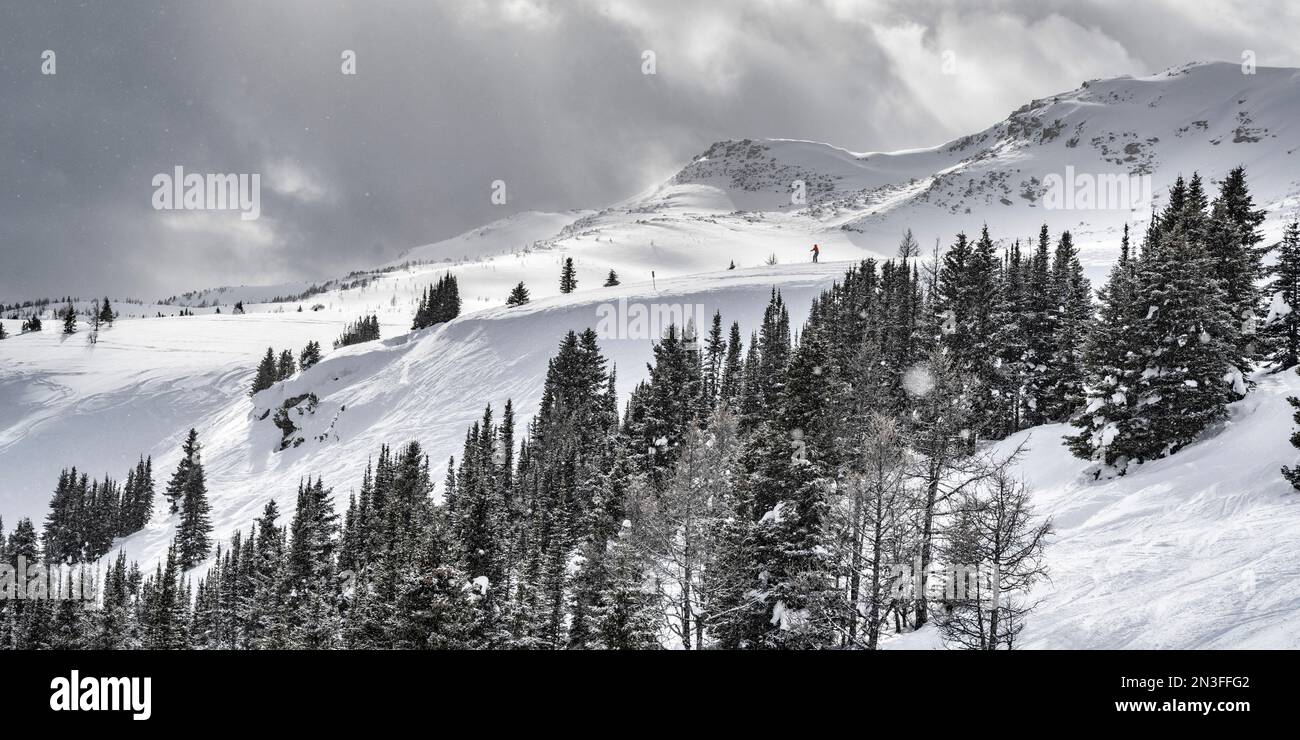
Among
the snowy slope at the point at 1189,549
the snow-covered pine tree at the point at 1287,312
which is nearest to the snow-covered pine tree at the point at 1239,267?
the snow-covered pine tree at the point at 1287,312

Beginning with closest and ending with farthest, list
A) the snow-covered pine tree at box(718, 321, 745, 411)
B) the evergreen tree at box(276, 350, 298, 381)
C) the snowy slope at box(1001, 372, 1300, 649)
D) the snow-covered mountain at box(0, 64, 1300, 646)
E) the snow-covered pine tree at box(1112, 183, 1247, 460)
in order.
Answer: the snowy slope at box(1001, 372, 1300, 649)
the snow-covered mountain at box(0, 64, 1300, 646)
the snow-covered pine tree at box(1112, 183, 1247, 460)
the snow-covered pine tree at box(718, 321, 745, 411)
the evergreen tree at box(276, 350, 298, 381)

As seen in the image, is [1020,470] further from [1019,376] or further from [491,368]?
[491,368]

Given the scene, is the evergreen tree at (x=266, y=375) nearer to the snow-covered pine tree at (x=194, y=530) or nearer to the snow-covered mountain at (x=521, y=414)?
the snow-covered mountain at (x=521, y=414)

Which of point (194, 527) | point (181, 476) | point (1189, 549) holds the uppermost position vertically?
point (1189, 549)

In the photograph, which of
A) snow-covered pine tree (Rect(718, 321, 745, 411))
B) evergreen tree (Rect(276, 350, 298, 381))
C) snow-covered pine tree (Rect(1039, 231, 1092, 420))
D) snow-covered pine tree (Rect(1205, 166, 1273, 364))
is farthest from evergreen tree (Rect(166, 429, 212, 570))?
snow-covered pine tree (Rect(1205, 166, 1273, 364))

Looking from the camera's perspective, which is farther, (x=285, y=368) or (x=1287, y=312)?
(x=285, y=368)

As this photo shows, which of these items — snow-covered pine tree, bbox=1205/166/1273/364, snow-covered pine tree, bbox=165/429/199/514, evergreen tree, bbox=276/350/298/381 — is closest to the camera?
snow-covered pine tree, bbox=1205/166/1273/364

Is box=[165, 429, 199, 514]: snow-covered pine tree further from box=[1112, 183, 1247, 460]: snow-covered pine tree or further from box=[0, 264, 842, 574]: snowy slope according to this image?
box=[1112, 183, 1247, 460]: snow-covered pine tree

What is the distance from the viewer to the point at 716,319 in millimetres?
114438

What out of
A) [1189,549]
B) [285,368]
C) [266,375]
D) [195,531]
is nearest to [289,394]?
[285,368]

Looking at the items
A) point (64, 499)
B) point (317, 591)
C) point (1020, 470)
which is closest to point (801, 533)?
point (1020, 470)

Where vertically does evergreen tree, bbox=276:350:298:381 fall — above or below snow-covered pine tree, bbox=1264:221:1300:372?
below

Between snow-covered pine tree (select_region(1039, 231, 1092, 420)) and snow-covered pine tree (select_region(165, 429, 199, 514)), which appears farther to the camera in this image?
snow-covered pine tree (select_region(165, 429, 199, 514))

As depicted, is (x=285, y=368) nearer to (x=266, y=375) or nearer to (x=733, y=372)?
(x=266, y=375)
